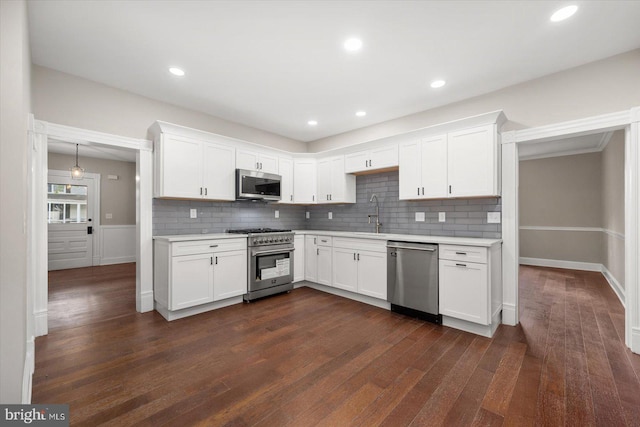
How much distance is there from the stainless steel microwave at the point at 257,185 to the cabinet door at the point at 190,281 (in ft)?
3.60

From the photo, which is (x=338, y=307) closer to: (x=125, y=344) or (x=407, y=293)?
(x=407, y=293)

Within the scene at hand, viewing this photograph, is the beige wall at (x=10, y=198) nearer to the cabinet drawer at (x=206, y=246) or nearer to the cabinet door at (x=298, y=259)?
the cabinet drawer at (x=206, y=246)

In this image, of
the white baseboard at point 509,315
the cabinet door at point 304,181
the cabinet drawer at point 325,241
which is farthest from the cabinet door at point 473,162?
the cabinet door at point 304,181

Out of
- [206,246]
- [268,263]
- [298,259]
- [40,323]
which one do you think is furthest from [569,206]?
[40,323]

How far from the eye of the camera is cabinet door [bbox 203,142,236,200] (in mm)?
3924

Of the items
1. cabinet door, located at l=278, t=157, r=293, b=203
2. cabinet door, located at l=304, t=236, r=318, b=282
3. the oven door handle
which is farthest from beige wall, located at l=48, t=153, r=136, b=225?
cabinet door, located at l=304, t=236, r=318, b=282

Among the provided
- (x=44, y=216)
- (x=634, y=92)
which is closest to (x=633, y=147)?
(x=634, y=92)

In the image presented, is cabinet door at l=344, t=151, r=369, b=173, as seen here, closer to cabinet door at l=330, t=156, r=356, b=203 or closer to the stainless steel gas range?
cabinet door at l=330, t=156, r=356, b=203

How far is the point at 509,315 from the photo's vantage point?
3.23 m

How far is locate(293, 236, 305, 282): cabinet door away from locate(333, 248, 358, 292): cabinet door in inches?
26.2

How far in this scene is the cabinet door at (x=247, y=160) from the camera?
4305mm

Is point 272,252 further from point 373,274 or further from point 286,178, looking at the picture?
point 373,274

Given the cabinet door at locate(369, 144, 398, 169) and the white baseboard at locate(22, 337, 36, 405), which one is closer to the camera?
the white baseboard at locate(22, 337, 36, 405)

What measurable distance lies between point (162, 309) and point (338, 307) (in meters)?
2.24
